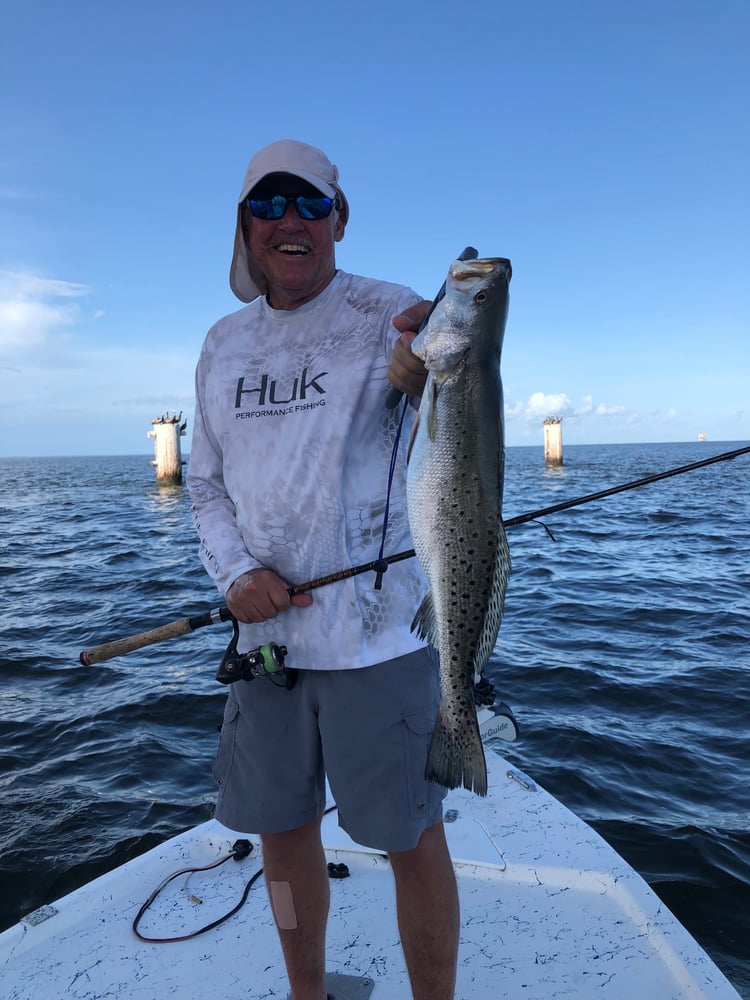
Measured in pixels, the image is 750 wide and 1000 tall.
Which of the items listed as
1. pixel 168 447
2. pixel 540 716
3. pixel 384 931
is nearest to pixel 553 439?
pixel 168 447

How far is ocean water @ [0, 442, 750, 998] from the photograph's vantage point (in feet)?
17.2

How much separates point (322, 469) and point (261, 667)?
80 centimetres

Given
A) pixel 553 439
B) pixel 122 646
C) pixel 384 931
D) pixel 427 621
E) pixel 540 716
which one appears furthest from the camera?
pixel 553 439

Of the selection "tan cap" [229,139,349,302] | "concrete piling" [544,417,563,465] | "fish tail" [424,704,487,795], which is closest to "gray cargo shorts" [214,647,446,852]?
"fish tail" [424,704,487,795]

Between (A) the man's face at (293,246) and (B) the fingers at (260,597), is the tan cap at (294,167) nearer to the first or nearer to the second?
(A) the man's face at (293,246)

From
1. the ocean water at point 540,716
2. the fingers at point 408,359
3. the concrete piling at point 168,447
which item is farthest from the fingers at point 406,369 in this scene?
the concrete piling at point 168,447

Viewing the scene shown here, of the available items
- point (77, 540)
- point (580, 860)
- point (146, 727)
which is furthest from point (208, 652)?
point (77, 540)

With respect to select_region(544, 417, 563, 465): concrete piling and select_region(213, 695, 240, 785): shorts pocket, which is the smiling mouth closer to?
select_region(213, 695, 240, 785): shorts pocket

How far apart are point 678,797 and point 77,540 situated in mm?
19454

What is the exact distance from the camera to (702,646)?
9.41 m

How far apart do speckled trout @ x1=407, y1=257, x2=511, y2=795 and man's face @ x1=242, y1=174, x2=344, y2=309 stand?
73cm

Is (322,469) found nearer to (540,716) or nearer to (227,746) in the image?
(227,746)

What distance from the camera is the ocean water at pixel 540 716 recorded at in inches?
206

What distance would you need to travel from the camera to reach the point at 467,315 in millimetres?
2262
